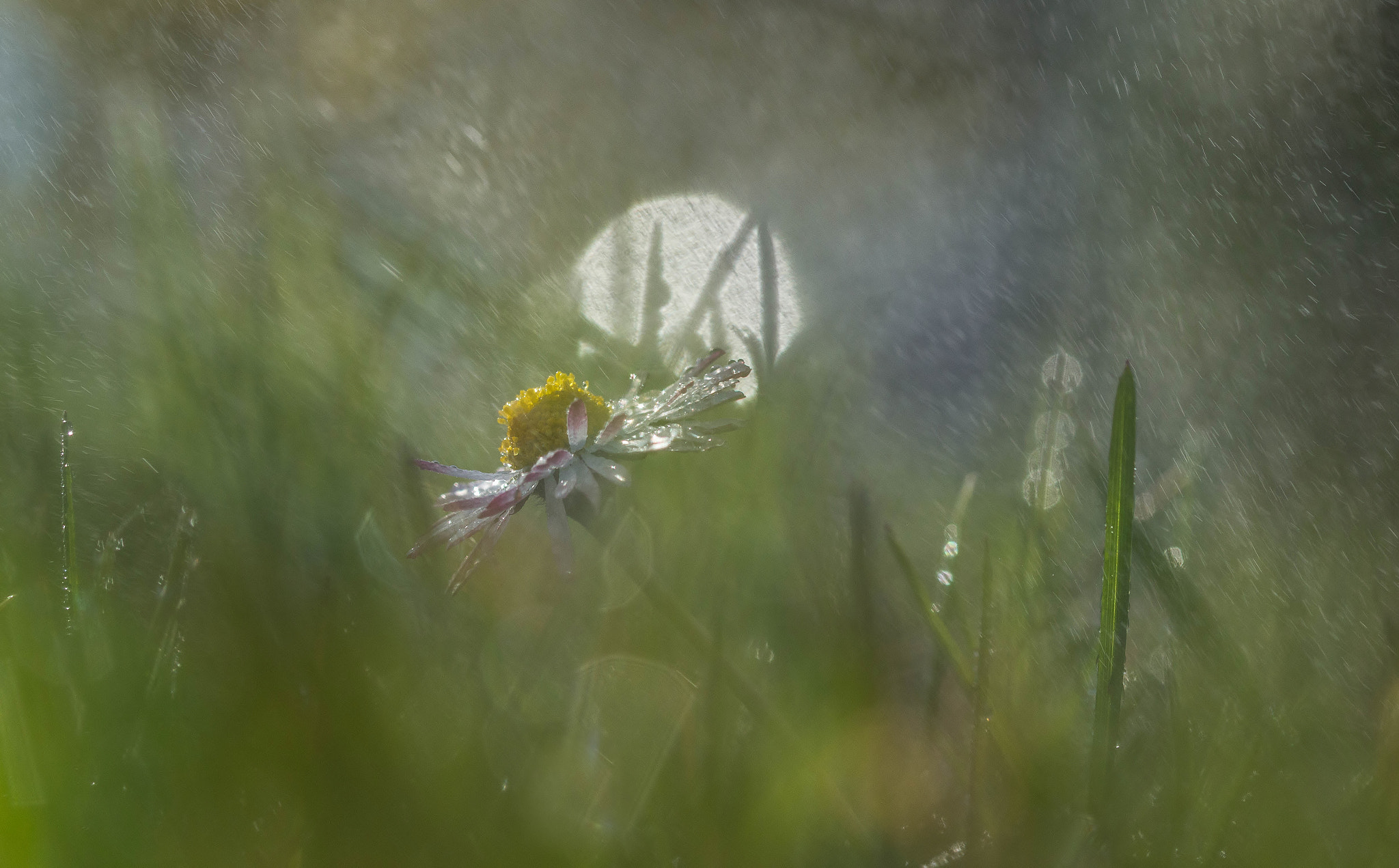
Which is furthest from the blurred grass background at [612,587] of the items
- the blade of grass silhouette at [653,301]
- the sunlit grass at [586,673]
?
the blade of grass silhouette at [653,301]

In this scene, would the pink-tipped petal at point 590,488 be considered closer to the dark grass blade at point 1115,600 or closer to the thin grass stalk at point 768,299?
the thin grass stalk at point 768,299

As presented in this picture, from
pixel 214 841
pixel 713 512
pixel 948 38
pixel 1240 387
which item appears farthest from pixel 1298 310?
pixel 214 841

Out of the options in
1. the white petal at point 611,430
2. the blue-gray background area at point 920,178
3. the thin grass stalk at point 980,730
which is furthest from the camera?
the blue-gray background area at point 920,178

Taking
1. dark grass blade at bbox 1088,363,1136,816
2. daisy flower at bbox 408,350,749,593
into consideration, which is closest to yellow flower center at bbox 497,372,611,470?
daisy flower at bbox 408,350,749,593

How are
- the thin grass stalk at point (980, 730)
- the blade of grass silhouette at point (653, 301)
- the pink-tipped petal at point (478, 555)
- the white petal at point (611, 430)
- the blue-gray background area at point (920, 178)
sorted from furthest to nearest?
1. the blue-gray background area at point (920, 178)
2. the blade of grass silhouette at point (653, 301)
3. the white petal at point (611, 430)
4. the pink-tipped petal at point (478, 555)
5. the thin grass stalk at point (980, 730)

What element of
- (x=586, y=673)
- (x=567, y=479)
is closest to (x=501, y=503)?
(x=567, y=479)

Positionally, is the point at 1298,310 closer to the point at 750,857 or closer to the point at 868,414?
the point at 868,414
